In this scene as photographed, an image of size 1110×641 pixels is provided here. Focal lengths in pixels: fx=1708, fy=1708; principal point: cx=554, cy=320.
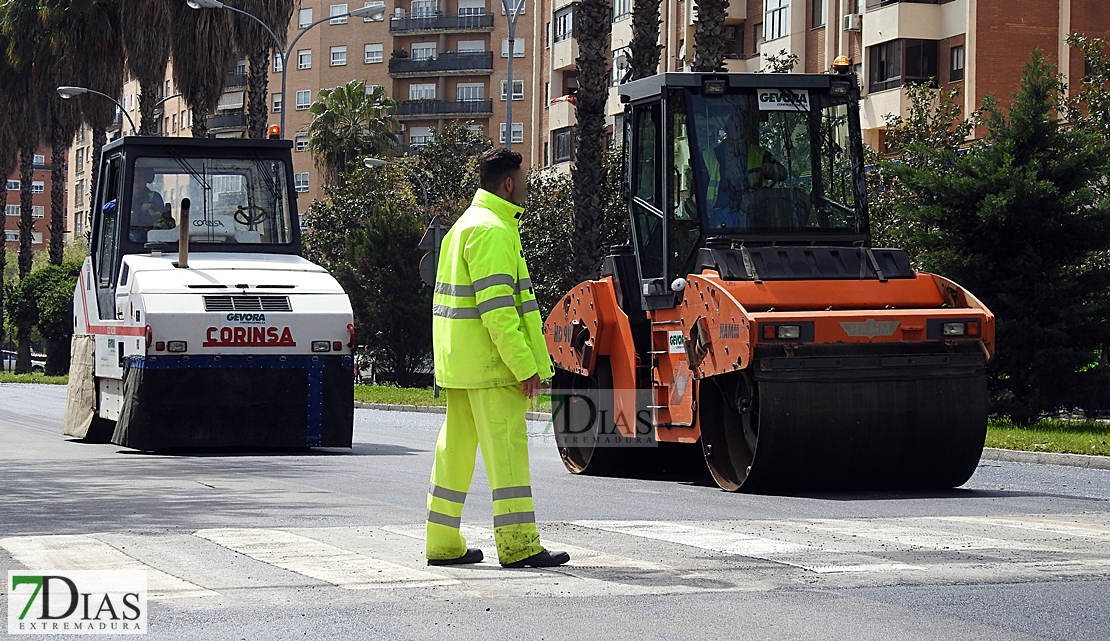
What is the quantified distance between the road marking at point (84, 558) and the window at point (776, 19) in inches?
1717

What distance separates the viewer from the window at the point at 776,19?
50.5 m

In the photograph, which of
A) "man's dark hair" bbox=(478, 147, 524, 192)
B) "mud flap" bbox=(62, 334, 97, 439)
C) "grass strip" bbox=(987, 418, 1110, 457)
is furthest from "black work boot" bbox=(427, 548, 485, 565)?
"mud flap" bbox=(62, 334, 97, 439)

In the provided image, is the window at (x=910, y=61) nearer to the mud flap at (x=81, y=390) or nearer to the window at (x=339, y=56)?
the mud flap at (x=81, y=390)

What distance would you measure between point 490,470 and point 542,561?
1.59ft

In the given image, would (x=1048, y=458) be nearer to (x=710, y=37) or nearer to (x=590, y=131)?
(x=710, y=37)

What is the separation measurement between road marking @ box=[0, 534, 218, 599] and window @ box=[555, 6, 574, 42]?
57.0m

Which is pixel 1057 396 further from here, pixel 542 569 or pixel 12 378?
pixel 12 378

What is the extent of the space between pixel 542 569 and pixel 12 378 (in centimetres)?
4796

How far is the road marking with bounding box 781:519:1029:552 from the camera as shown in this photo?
8.90 m

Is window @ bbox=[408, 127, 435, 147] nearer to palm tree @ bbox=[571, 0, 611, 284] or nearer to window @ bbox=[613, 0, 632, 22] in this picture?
window @ bbox=[613, 0, 632, 22]

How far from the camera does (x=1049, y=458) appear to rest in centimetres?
1652

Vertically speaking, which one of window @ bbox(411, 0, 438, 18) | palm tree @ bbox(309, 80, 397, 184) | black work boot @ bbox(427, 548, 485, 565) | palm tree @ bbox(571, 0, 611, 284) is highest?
window @ bbox(411, 0, 438, 18)

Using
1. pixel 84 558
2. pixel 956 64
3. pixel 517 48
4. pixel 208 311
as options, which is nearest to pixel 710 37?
pixel 208 311

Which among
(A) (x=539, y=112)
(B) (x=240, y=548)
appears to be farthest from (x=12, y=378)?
(B) (x=240, y=548)
